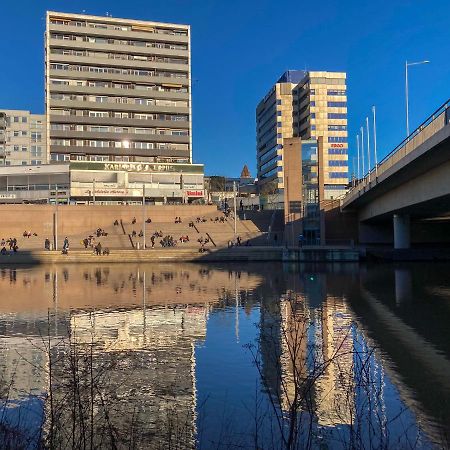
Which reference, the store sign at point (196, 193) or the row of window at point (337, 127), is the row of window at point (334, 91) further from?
the store sign at point (196, 193)

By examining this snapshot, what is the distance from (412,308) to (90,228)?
60882 mm

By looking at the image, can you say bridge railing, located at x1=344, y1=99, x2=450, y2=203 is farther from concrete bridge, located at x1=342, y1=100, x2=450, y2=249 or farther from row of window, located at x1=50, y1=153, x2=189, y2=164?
row of window, located at x1=50, y1=153, x2=189, y2=164

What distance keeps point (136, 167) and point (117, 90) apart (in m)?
21.9

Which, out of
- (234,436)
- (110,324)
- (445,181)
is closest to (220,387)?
(234,436)

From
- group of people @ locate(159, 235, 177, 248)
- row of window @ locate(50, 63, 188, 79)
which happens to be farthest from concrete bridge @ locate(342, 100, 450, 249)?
row of window @ locate(50, 63, 188, 79)

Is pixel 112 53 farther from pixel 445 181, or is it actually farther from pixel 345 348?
pixel 345 348

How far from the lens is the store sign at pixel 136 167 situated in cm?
9450

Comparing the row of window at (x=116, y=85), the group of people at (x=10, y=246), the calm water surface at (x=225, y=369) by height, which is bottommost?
the calm water surface at (x=225, y=369)

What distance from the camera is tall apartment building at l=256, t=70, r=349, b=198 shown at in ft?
449

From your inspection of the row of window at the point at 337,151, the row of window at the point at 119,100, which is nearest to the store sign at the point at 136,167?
the row of window at the point at 119,100

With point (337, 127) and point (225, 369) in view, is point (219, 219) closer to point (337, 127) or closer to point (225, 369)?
point (225, 369)

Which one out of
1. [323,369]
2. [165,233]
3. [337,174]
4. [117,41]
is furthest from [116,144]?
[323,369]

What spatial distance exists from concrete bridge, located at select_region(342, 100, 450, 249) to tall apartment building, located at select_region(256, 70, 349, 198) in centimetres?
6677

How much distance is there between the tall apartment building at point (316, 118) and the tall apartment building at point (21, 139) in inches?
2216
